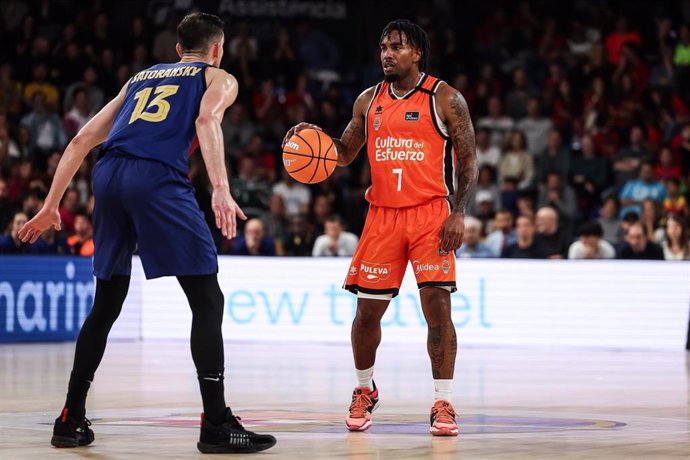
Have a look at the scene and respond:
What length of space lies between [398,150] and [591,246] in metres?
9.20

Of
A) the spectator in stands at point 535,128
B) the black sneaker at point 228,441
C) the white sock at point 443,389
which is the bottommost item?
the black sneaker at point 228,441

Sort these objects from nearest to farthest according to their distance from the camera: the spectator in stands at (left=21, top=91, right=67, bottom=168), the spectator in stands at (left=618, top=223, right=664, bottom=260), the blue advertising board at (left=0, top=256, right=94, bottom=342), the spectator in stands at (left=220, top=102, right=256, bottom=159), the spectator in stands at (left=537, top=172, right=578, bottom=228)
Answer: the blue advertising board at (left=0, top=256, right=94, bottom=342)
the spectator in stands at (left=618, top=223, right=664, bottom=260)
the spectator in stands at (left=537, top=172, right=578, bottom=228)
the spectator in stands at (left=21, top=91, right=67, bottom=168)
the spectator in stands at (left=220, top=102, right=256, bottom=159)

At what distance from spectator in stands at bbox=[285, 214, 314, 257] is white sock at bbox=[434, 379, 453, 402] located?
10.7 metres

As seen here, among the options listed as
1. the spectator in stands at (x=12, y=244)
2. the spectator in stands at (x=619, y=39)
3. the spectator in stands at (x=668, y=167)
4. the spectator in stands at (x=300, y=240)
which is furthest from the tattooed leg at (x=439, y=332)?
the spectator in stands at (x=619, y=39)

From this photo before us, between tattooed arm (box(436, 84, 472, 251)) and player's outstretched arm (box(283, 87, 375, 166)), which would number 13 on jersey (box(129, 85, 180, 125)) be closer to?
player's outstretched arm (box(283, 87, 375, 166))

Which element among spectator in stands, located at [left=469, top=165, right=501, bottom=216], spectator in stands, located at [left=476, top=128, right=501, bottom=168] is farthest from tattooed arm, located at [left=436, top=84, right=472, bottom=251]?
spectator in stands, located at [left=476, top=128, right=501, bottom=168]

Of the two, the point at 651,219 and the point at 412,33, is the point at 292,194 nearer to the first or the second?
the point at 651,219

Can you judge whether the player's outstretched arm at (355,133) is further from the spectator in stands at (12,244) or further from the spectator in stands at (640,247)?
the spectator in stands at (12,244)

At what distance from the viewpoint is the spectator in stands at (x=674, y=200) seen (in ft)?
61.4

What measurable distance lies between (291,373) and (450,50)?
41.0ft

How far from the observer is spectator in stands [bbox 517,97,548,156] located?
841 inches

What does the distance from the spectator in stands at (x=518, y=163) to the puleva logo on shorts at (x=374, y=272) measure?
12.6 meters

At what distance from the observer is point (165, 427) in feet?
25.2

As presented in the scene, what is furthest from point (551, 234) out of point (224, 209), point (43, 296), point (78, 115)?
point (224, 209)
